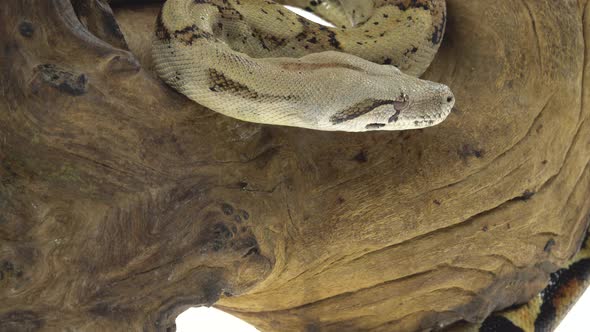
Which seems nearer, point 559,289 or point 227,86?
point 227,86

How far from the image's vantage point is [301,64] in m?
2.48

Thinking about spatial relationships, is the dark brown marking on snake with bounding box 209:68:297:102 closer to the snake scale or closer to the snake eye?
the snake scale

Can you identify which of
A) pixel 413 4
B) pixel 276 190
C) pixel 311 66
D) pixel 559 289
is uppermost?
pixel 413 4

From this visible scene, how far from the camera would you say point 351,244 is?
2.78 m

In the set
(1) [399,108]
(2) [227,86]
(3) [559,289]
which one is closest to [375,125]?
(1) [399,108]

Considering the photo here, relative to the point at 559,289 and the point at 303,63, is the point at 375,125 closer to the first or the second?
the point at 303,63

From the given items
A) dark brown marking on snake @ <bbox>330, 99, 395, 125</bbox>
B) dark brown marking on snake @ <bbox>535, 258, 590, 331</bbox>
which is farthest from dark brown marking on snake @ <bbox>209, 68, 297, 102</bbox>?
dark brown marking on snake @ <bbox>535, 258, 590, 331</bbox>

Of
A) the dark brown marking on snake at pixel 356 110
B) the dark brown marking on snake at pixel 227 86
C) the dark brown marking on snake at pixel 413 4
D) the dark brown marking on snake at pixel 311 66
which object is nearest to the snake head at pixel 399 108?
the dark brown marking on snake at pixel 356 110

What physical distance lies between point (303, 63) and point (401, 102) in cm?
41

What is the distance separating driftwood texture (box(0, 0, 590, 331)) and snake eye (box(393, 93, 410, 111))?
290 millimetres

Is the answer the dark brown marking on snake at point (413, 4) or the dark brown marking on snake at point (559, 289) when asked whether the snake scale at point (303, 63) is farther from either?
the dark brown marking on snake at point (559, 289)

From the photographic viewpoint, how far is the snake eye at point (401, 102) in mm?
2516

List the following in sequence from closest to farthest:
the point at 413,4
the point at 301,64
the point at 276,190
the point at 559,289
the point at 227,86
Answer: the point at 227,86 < the point at 301,64 < the point at 276,190 < the point at 413,4 < the point at 559,289

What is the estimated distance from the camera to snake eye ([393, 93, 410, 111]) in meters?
2.52
